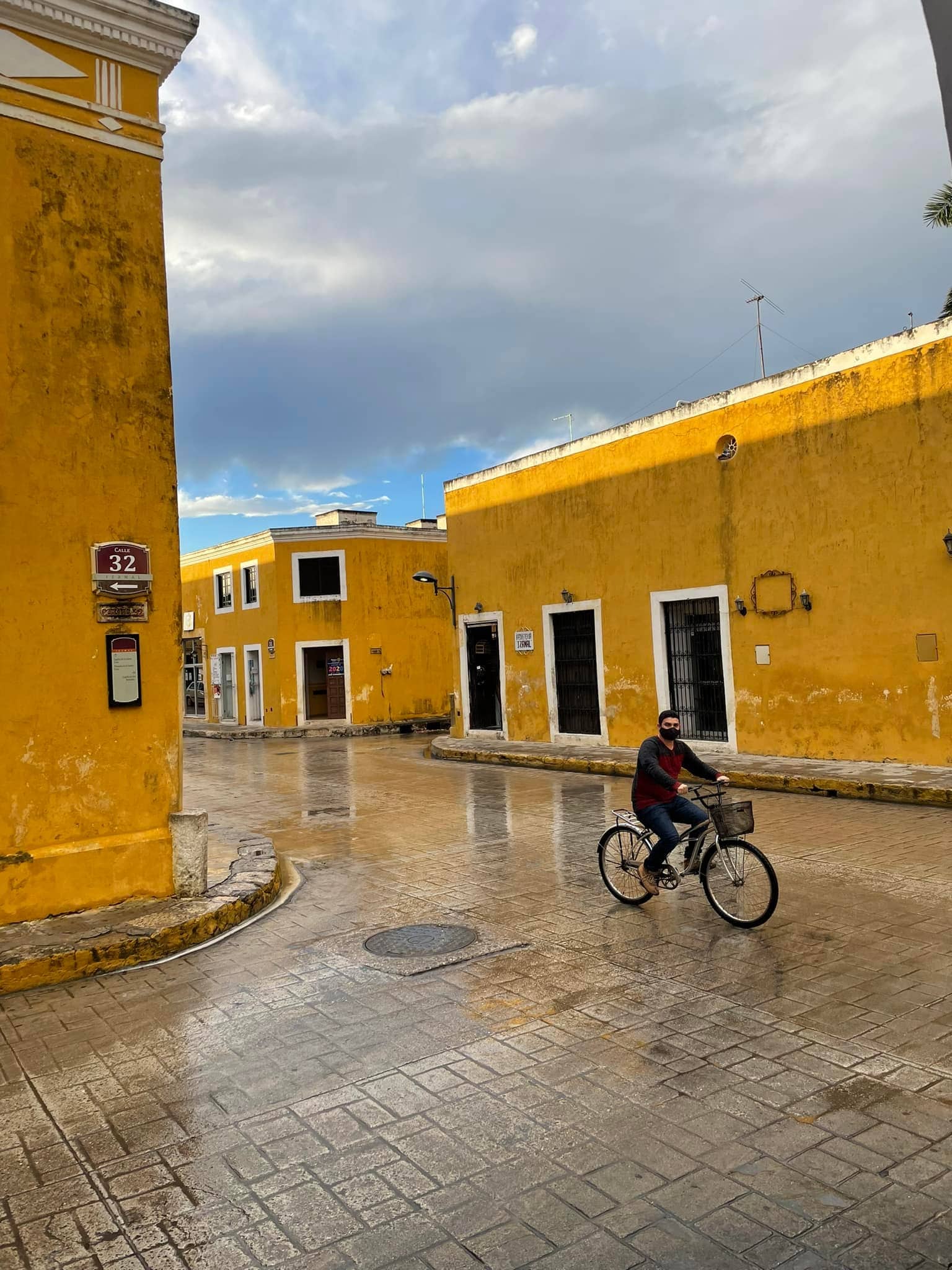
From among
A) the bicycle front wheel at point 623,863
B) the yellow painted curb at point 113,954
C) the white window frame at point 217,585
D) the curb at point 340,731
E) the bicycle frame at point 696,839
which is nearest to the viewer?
the yellow painted curb at point 113,954

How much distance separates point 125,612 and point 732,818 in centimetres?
455

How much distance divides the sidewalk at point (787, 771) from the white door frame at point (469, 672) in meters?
1.90

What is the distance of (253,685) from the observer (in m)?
31.4

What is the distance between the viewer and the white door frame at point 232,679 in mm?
32562

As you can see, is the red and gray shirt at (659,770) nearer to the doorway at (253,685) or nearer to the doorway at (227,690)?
the doorway at (253,685)

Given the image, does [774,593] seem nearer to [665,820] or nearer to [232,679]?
[665,820]

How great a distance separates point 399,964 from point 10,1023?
221 cm

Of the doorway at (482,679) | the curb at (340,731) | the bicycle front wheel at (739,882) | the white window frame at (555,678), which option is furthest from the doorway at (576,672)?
the bicycle front wheel at (739,882)

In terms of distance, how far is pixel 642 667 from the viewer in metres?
16.4

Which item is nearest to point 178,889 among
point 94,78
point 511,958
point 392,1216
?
point 511,958

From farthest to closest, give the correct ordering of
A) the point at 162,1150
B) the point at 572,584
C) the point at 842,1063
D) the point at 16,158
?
the point at 572,584 < the point at 16,158 < the point at 842,1063 < the point at 162,1150

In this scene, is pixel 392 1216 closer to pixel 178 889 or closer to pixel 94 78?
pixel 178 889

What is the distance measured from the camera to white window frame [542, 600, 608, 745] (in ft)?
56.8

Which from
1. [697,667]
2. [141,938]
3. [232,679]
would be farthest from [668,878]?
[232,679]
